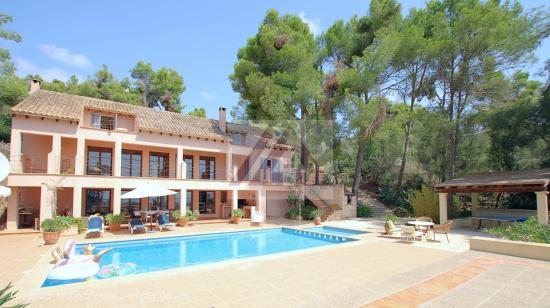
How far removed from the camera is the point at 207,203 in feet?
73.0

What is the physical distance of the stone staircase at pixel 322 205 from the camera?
2047cm

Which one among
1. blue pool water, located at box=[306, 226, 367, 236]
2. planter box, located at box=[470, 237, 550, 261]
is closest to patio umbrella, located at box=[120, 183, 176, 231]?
blue pool water, located at box=[306, 226, 367, 236]

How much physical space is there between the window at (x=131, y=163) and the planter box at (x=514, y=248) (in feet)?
61.4

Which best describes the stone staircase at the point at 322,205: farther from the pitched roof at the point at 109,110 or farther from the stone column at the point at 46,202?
the stone column at the point at 46,202

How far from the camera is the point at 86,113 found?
17031mm

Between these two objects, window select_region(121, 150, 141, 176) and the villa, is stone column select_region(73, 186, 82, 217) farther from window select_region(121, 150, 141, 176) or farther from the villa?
window select_region(121, 150, 141, 176)

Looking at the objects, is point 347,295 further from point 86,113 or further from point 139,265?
point 86,113

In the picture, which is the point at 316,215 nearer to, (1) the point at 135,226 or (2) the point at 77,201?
(1) the point at 135,226

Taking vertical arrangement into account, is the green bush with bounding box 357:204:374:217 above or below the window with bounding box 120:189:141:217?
below

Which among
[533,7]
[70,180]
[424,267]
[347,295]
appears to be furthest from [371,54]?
[70,180]

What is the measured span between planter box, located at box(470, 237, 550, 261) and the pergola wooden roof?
5157 mm

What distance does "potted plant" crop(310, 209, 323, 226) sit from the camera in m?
18.6

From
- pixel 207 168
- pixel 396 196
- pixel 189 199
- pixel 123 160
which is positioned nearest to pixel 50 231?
pixel 123 160

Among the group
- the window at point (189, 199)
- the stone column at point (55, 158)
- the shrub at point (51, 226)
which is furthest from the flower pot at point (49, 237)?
the window at point (189, 199)
